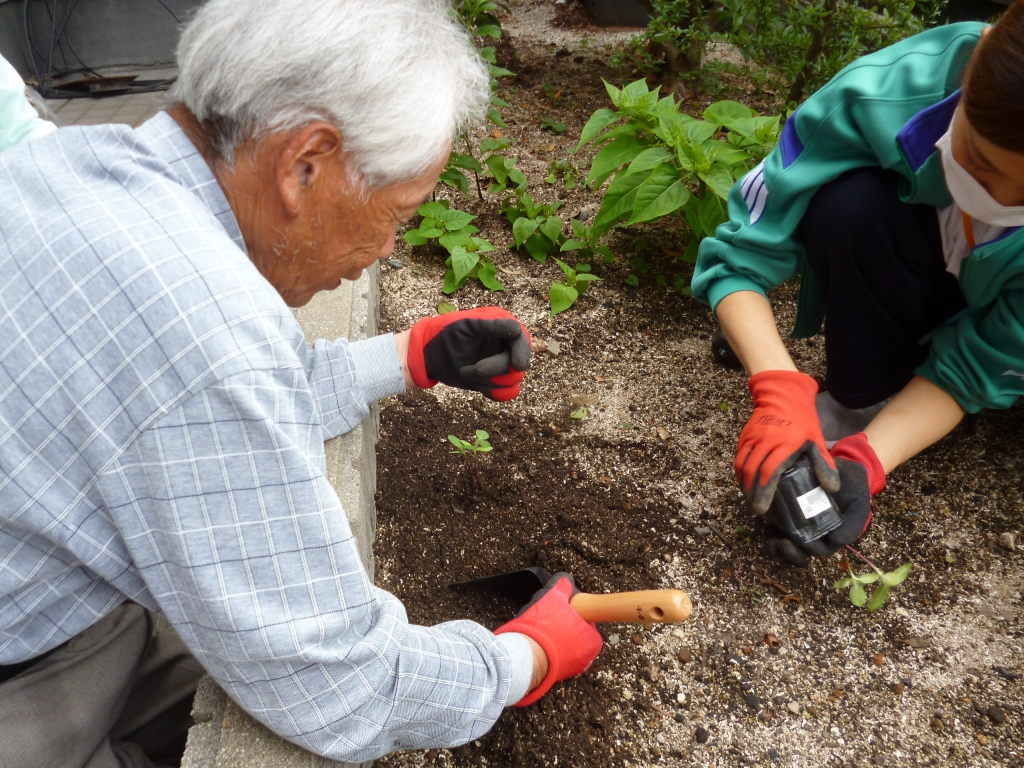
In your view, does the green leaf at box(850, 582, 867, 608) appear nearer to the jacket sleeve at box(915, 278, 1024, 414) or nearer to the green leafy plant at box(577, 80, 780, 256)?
the jacket sleeve at box(915, 278, 1024, 414)

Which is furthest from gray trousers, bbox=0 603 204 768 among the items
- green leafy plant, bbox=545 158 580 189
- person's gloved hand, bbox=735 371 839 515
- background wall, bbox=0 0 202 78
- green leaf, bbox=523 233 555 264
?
background wall, bbox=0 0 202 78

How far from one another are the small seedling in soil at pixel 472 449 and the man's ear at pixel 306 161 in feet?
2.79

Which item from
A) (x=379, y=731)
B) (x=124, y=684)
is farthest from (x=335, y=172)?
(x=124, y=684)

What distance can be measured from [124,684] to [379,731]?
0.53 meters

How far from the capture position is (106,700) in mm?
1160

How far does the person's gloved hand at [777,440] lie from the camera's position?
1.38 m

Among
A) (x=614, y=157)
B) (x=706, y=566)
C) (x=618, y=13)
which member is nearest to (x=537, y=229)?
(x=614, y=157)

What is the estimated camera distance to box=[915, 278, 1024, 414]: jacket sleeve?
1.45m

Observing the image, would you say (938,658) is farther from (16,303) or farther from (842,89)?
(16,303)

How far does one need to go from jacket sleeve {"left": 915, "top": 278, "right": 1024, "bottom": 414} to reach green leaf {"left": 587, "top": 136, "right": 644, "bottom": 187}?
42.2 inches

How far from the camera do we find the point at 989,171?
4.08 ft

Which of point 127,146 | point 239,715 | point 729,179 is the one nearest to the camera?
point 127,146

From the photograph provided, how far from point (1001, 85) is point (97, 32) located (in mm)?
5955

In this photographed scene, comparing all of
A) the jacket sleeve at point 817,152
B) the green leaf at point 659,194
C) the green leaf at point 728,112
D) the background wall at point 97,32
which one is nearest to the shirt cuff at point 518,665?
the jacket sleeve at point 817,152
